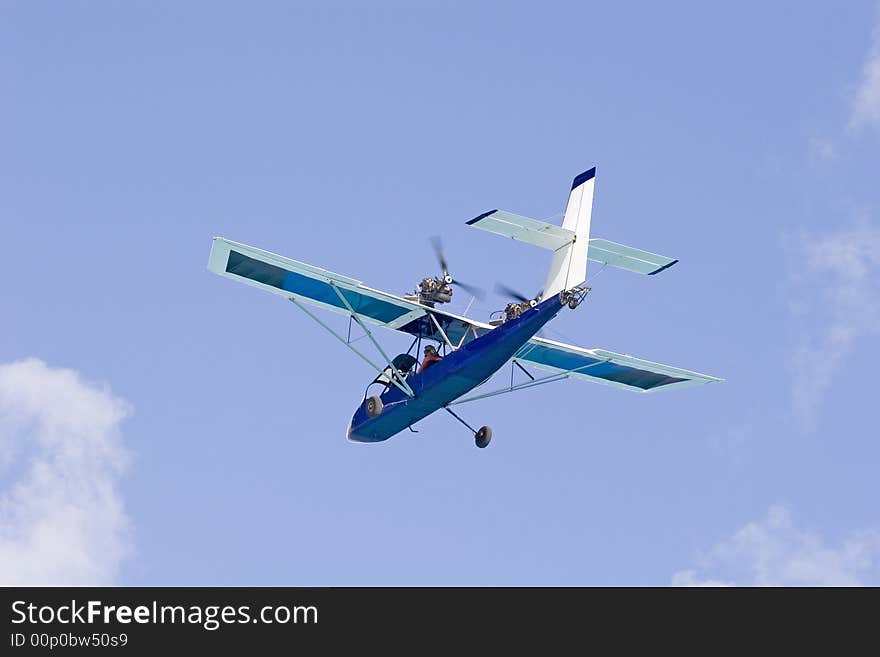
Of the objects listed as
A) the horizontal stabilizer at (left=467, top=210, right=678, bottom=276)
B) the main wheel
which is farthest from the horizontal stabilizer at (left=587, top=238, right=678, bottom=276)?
the main wheel

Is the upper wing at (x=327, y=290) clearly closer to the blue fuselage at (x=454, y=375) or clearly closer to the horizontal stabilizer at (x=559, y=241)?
the blue fuselage at (x=454, y=375)

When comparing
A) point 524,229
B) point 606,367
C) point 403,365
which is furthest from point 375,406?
point 606,367

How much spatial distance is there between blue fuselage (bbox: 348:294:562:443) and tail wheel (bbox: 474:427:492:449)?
5.19 ft

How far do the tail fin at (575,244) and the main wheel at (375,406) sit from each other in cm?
567

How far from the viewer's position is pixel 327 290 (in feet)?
129

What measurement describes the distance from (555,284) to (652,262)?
3695mm

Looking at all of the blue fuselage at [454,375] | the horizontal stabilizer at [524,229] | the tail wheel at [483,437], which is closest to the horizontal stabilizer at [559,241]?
the horizontal stabilizer at [524,229]

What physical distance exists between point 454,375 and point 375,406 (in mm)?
3394

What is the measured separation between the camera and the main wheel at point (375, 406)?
38.6m

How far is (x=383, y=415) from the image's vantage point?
3859cm

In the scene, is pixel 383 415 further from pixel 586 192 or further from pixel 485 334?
pixel 586 192
